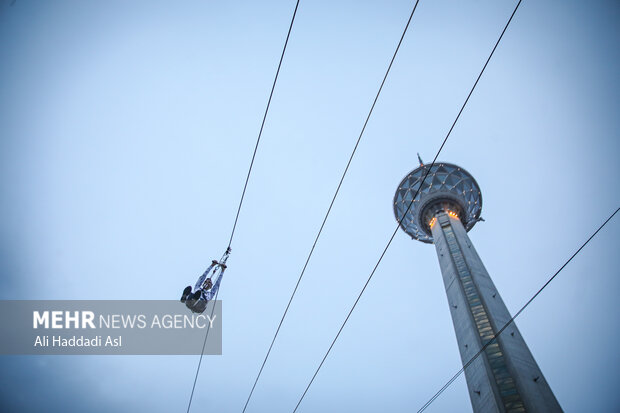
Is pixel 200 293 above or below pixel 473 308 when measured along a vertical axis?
below

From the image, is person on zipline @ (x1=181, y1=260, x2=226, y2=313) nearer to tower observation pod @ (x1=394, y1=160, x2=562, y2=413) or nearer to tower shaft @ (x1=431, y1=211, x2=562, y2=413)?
tower observation pod @ (x1=394, y1=160, x2=562, y2=413)

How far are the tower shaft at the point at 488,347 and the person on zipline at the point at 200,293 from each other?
689 inches

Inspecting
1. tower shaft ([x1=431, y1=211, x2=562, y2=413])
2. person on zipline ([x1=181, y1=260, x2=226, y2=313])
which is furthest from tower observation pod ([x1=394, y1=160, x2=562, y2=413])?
person on zipline ([x1=181, y1=260, x2=226, y2=313])

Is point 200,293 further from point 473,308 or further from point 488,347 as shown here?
point 473,308

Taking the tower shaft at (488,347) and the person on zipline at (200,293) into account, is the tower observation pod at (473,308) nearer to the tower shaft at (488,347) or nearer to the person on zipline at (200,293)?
the tower shaft at (488,347)

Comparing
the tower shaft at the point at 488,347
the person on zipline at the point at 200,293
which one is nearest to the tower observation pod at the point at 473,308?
the tower shaft at the point at 488,347

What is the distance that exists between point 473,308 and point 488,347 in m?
3.67

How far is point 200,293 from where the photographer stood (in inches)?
554

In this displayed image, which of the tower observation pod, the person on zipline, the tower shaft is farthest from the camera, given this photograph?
the tower observation pod

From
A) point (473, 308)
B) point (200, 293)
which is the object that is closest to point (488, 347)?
point (473, 308)

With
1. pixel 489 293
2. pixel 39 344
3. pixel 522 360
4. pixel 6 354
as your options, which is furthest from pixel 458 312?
pixel 6 354

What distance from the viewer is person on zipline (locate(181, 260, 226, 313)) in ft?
44.7

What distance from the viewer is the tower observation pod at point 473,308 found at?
60.8 feet

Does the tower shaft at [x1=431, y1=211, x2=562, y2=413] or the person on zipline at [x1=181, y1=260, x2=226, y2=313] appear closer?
the person on zipline at [x1=181, y1=260, x2=226, y2=313]
